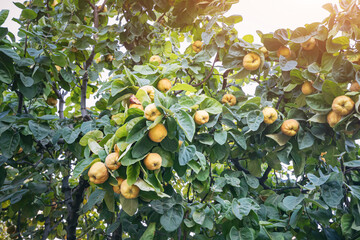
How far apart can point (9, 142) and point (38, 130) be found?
0.20 metres

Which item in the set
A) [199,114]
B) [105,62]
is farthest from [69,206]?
[199,114]

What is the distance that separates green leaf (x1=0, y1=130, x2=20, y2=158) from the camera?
6.41 ft

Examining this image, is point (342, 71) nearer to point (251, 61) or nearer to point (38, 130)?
point (251, 61)

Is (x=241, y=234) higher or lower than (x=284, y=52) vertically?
lower

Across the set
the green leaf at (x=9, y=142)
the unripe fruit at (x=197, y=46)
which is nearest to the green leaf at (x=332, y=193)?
the unripe fruit at (x=197, y=46)

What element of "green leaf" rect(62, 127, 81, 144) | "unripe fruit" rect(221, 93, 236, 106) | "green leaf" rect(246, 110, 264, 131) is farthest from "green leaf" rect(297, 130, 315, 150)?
"green leaf" rect(62, 127, 81, 144)

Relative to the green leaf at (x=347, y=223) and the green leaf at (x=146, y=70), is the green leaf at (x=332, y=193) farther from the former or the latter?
the green leaf at (x=146, y=70)

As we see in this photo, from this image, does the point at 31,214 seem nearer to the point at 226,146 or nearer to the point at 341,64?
the point at 226,146

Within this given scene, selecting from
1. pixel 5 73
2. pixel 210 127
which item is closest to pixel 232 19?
pixel 210 127

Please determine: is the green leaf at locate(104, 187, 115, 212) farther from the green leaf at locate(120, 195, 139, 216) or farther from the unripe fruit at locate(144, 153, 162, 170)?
the unripe fruit at locate(144, 153, 162, 170)

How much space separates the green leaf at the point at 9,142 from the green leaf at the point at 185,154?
1.26 metres

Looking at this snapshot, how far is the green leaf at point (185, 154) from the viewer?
140 cm

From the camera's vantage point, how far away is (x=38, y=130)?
203cm

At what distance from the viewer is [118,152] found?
1352 millimetres
